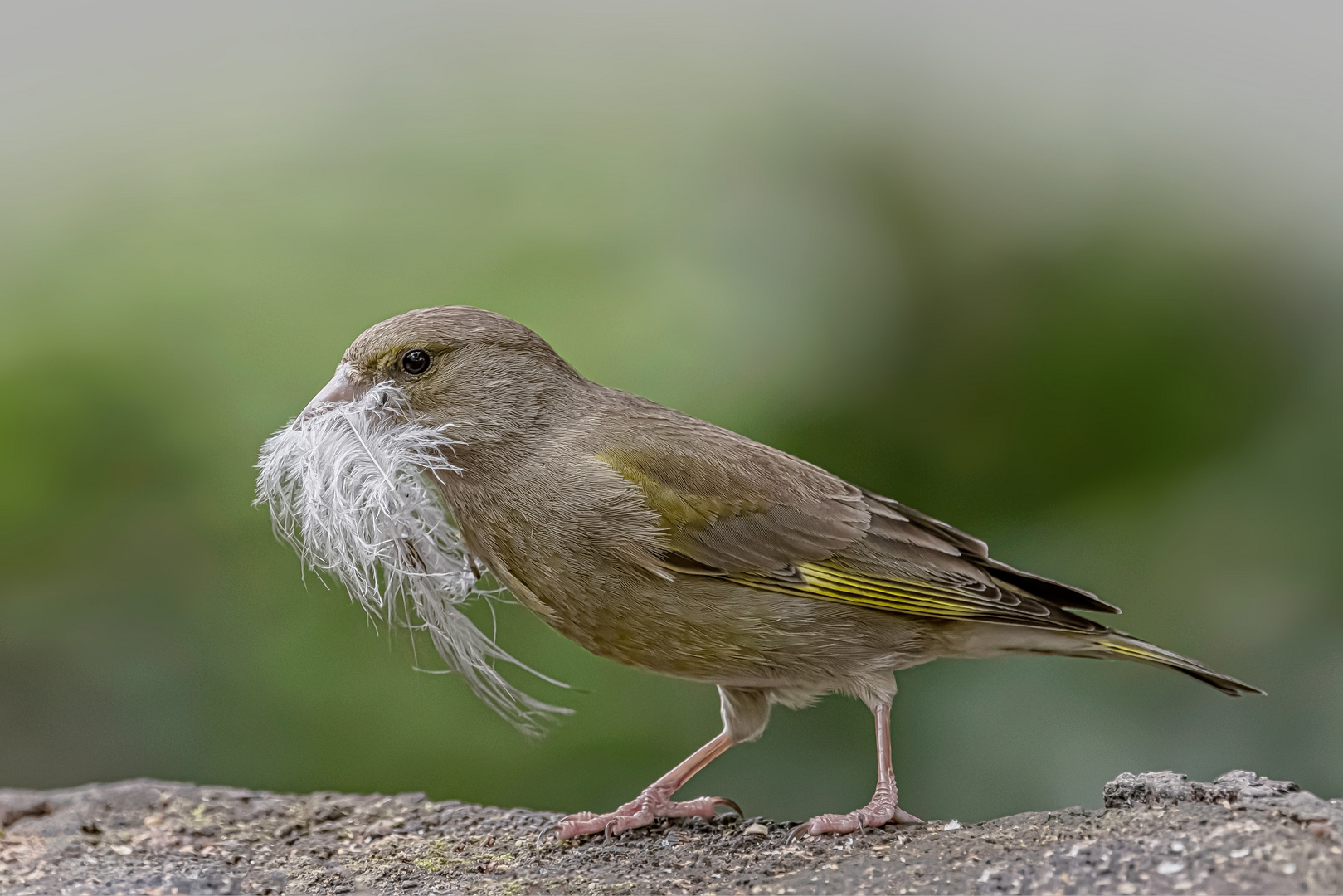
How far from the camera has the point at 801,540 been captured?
13.5 ft

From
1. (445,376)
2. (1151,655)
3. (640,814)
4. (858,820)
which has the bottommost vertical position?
(858,820)

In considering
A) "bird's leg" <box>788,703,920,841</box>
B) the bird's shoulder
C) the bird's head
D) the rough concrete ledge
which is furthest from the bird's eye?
"bird's leg" <box>788,703,920,841</box>

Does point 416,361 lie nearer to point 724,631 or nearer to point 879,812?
point 724,631

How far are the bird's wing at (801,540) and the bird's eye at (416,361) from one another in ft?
2.14

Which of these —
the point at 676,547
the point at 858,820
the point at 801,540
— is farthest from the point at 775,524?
the point at 858,820

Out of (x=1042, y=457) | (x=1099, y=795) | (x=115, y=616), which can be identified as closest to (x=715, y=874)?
(x=1099, y=795)

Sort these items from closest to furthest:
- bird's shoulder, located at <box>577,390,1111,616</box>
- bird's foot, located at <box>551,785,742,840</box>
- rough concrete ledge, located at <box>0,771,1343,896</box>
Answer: rough concrete ledge, located at <box>0,771,1343,896</box>, bird's shoulder, located at <box>577,390,1111,616</box>, bird's foot, located at <box>551,785,742,840</box>

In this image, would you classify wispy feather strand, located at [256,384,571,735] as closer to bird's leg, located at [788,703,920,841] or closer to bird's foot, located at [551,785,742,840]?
bird's foot, located at [551,785,742,840]

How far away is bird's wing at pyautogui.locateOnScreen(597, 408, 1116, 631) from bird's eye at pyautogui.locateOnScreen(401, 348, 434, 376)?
65cm

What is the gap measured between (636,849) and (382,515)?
141cm

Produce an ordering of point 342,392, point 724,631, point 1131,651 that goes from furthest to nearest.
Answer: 1. point 1131,651
2. point 342,392
3. point 724,631

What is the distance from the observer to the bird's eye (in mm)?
4000

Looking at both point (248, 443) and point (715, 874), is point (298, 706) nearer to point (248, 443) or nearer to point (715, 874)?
point (248, 443)

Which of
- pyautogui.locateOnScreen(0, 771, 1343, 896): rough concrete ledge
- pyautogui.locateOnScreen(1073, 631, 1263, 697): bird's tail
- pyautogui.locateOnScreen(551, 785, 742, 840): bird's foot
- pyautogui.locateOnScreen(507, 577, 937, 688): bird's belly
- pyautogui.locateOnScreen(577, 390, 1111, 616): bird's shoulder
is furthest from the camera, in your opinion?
pyautogui.locateOnScreen(551, 785, 742, 840): bird's foot
